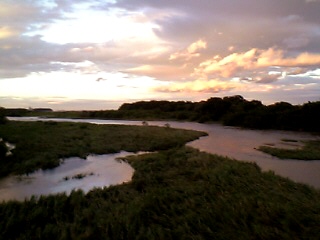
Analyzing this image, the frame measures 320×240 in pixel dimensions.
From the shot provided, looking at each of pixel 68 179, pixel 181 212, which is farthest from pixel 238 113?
pixel 181 212

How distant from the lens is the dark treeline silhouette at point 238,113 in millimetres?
55156

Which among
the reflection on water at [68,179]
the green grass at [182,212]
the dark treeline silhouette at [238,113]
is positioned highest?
the dark treeline silhouette at [238,113]

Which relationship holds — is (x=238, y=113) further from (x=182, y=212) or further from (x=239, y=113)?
(x=182, y=212)

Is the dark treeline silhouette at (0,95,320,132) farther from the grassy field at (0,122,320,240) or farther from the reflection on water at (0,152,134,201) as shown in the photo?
the grassy field at (0,122,320,240)

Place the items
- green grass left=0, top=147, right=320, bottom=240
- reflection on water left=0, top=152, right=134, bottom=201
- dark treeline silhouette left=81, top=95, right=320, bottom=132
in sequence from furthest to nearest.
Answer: dark treeline silhouette left=81, top=95, right=320, bottom=132 < reflection on water left=0, top=152, right=134, bottom=201 < green grass left=0, top=147, right=320, bottom=240

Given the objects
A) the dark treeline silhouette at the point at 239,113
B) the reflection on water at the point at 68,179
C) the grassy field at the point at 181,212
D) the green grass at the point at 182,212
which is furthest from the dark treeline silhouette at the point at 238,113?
the green grass at the point at 182,212

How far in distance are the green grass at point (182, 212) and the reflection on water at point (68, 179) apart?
12.0 feet

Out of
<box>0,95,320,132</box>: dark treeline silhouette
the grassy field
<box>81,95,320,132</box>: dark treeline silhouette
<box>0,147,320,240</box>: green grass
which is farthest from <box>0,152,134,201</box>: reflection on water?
<box>0,95,320,132</box>: dark treeline silhouette

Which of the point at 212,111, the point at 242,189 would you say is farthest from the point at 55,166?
the point at 212,111

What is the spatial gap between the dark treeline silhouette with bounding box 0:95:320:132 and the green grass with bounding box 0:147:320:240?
147 feet

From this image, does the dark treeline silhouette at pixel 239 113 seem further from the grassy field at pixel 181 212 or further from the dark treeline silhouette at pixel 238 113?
the grassy field at pixel 181 212

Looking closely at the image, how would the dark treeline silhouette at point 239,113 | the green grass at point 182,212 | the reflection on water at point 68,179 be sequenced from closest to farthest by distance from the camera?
1. the green grass at point 182,212
2. the reflection on water at point 68,179
3. the dark treeline silhouette at point 239,113

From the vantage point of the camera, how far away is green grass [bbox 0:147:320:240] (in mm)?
9203

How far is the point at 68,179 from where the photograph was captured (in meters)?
19.0
